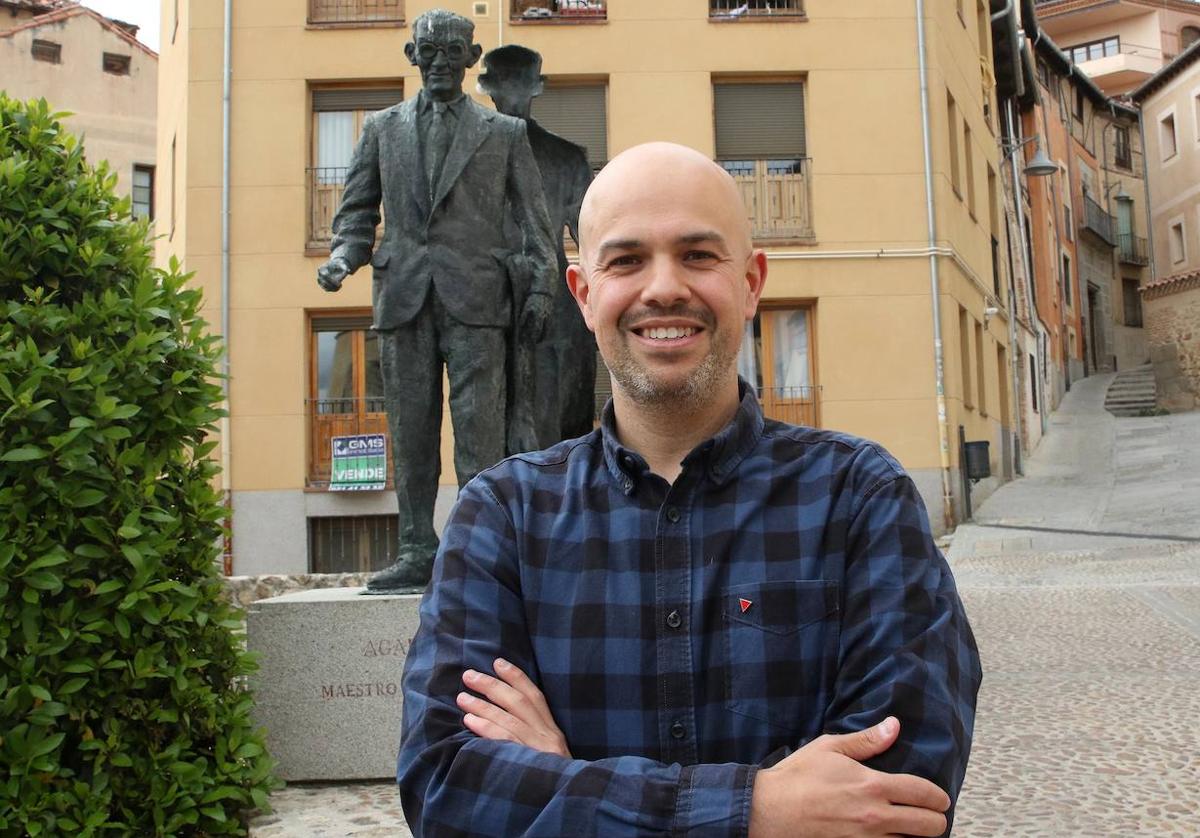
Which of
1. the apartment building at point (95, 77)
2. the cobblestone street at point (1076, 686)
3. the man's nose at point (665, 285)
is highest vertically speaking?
the apartment building at point (95, 77)

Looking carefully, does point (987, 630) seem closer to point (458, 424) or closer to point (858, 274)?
point (458, 424)

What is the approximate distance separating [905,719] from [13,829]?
2836mm

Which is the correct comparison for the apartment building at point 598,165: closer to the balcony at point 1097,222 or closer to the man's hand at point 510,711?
the man's hand at point 510,711

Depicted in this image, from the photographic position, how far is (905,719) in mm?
1554

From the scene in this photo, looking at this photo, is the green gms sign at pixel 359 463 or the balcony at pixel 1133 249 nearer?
the green gms sign at pixel 359 463

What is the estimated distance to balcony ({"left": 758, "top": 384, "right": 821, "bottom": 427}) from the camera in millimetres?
17156

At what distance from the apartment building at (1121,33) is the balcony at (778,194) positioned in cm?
3492

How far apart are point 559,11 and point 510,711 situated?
1715 cm

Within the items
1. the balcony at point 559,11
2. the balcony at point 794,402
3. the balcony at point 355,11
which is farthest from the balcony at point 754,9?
the balcony at point 794,402

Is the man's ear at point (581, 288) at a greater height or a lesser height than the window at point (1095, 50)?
lesser

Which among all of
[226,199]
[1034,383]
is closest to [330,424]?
[226,199]

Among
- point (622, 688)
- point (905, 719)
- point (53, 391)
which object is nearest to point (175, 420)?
point (53, 391)

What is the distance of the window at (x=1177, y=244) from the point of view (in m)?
43.4

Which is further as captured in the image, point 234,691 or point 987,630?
point 987,630
